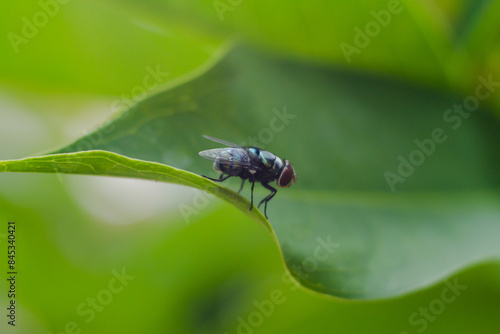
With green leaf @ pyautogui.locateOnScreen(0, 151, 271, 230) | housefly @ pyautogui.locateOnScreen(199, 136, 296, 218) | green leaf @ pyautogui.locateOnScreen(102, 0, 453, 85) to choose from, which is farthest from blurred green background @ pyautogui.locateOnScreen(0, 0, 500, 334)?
green leaf @ pyautogui.locateOnScreen(0, 151, 271, 230)

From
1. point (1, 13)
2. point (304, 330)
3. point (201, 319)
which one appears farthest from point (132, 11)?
point (304, 330)

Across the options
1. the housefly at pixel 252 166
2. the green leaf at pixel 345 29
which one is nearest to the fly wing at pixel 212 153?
the housefly at pixel 252 166

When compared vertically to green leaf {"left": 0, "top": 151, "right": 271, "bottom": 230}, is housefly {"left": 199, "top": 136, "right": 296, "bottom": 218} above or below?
below

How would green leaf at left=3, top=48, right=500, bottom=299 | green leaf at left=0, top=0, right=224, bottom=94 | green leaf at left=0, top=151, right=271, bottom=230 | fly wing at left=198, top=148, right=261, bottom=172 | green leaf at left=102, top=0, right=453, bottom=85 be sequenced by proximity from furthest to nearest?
green leaf at left=0, top=0, right=224, bottom=94 < fly wing at left=198, top=148, right=261, bottom=172 < green leaf at left=102, top=0, right=453, bottom=85 < green leaf at left=3, top=48, right=500, bottom=299 < green leaf at left=0, top=151, right=271, bottom=230

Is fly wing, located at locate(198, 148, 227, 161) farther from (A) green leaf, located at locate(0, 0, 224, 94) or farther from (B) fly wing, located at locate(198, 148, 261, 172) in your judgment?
(A) green leaf, located at locate(0, 0, 224, 94)

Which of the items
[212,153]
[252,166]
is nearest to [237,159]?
[252,166]

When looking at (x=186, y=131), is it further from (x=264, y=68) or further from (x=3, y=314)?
(x=3, y=314)

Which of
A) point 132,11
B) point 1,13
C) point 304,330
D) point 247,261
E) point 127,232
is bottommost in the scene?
point 304,330
